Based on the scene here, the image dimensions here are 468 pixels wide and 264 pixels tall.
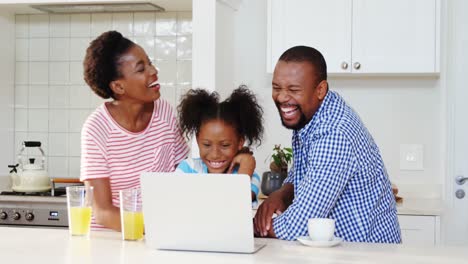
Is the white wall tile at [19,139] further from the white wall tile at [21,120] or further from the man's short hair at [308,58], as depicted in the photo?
the man's short hair at [308,58]

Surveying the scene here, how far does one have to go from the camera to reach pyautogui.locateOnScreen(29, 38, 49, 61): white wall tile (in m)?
4.66

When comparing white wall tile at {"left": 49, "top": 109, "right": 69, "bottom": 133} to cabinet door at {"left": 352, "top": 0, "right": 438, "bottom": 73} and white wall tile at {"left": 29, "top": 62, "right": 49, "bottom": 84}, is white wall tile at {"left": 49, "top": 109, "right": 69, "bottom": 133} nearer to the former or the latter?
white wall tile at {"left": 29, "top": 62, "right": 49, "bottom": 84}

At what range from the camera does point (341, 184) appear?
A: 2279 mm

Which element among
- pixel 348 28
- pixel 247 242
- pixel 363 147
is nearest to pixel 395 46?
pixel 348 28

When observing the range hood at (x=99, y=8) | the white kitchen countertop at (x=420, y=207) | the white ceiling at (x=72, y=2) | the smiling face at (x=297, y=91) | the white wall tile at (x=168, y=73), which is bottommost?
the white kitchen countertop at (x=420, y=207)

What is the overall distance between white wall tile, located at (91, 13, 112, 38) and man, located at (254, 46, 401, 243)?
93.4 inches

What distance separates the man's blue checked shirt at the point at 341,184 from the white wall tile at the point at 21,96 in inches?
103

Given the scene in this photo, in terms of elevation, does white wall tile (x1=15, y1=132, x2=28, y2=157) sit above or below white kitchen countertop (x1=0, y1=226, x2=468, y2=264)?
above

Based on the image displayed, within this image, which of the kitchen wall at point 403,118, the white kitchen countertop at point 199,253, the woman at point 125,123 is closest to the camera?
the white kitchen countertop at point 199,253

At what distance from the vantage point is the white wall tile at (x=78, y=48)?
4.61 m

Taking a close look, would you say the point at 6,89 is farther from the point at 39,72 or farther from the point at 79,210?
the point at 79,210

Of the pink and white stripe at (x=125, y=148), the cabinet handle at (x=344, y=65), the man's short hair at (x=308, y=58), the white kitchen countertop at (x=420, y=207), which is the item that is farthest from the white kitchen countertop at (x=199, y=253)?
the cabinet handle at (x=344, y=65)

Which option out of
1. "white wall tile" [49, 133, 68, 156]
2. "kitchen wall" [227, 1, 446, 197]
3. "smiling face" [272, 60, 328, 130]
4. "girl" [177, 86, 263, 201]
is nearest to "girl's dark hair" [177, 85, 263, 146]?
"girl" [177, 86, 263, 201]

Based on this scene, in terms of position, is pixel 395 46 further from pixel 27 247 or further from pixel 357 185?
pixel 27 247
